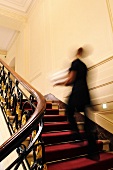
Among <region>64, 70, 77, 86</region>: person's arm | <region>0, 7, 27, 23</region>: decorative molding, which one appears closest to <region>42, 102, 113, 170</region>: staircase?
<region>64, 70, 77, 86</region>: person's arm

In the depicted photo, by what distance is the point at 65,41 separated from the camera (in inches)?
163

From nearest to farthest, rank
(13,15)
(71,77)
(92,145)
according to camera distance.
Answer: (92,145)
(71,77)
(13,15)

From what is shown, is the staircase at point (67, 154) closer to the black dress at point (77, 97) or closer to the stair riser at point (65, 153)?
the stair riser at point (65, 153)

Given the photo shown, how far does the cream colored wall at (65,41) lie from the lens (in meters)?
2.89

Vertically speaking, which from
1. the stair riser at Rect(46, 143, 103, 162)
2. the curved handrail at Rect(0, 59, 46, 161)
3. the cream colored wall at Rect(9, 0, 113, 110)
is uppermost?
the cream colored wall at Rect(9, 0, 113, 110)

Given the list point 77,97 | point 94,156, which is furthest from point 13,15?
point 94,156

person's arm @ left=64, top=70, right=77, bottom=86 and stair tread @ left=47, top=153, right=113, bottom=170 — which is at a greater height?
person's arm @ left=64, top=70, right=77, bottom=86

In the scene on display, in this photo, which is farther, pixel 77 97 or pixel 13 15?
pixel 13 15

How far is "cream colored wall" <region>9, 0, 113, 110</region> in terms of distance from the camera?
2889 millimetres

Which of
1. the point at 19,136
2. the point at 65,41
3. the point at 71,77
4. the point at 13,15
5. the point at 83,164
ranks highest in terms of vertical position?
the point at 13,15

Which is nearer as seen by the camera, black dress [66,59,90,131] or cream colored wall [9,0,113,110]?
black dress [66,59,90,131]

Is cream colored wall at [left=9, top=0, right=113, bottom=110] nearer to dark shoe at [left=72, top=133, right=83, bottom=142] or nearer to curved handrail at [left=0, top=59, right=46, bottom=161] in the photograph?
dark shoe at [left=72, top=133, right=83, bottom=142]

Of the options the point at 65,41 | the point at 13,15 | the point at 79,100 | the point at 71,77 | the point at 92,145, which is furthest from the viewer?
the point at 13,15

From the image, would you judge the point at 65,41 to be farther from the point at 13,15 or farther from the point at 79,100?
the point at 13,15
